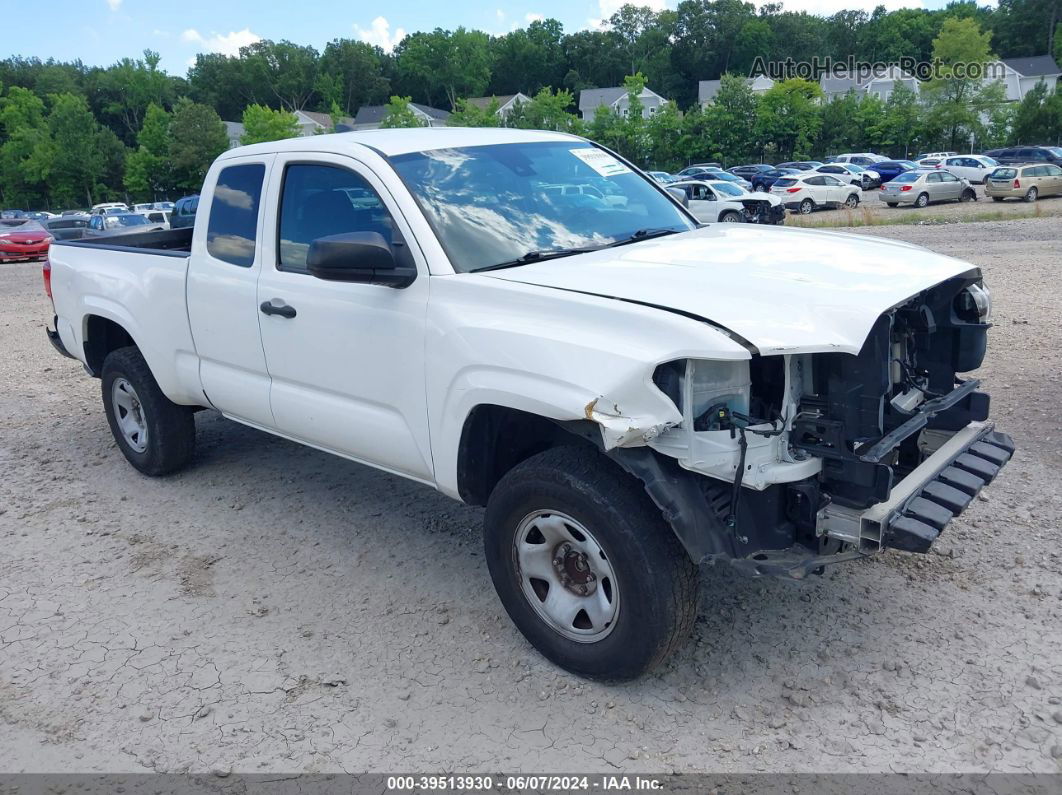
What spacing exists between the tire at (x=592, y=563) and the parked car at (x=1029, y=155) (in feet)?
152

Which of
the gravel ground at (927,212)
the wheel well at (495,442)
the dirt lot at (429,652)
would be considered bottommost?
the gravel ground at (927,212)

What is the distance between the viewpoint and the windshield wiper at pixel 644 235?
4172mm

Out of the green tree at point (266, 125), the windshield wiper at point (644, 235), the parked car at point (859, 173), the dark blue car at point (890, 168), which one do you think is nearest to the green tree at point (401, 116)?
the green tree at point (266, 125)

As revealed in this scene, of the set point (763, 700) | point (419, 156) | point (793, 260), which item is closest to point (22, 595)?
point (419, 156)

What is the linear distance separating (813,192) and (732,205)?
7054 millimetres

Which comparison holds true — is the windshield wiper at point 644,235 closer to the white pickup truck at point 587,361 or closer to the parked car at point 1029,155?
the white pickup truck at point 587,361

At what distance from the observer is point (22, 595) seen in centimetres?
439

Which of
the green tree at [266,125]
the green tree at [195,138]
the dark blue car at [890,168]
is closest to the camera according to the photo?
the dark blue car at [890,168]

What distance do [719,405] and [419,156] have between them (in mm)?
1994

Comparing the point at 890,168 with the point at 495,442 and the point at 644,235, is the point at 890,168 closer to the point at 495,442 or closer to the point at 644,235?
the point at 644,235

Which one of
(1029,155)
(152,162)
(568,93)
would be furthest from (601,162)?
(152,162)

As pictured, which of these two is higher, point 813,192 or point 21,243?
point 21,243

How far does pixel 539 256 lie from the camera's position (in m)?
3.84

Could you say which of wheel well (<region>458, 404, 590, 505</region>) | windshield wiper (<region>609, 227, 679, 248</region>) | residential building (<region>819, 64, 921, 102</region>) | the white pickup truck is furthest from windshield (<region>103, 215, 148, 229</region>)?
residential building (<region>819, 64, 921, 102</region>)
